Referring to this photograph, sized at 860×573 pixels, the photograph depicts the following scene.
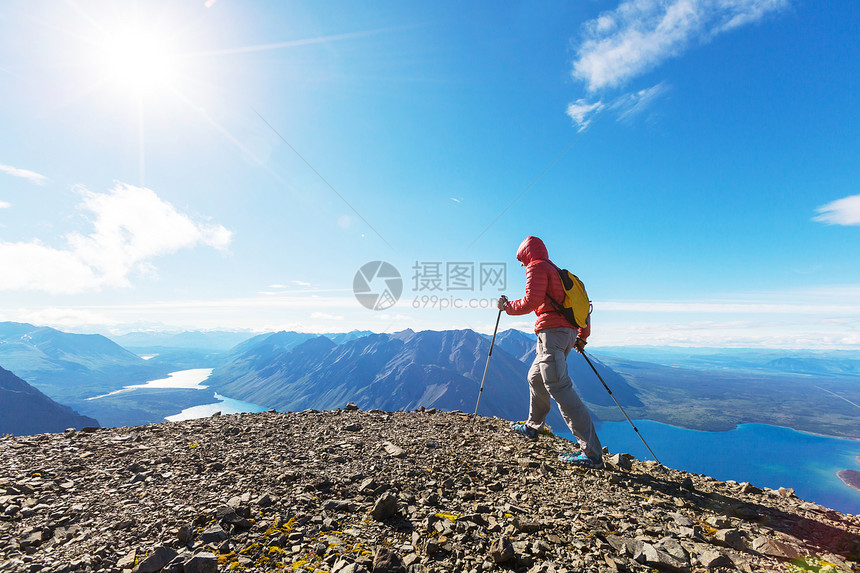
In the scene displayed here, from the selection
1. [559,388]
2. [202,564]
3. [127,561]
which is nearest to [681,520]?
[559,388]

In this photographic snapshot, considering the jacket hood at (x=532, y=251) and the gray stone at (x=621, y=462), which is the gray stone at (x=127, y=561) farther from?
the jacket hood at (x=532, y=251)

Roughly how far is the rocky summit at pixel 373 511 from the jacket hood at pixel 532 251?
422 cm

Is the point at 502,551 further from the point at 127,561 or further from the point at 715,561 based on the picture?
the point at 127,561

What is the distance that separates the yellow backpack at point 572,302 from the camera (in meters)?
7.38

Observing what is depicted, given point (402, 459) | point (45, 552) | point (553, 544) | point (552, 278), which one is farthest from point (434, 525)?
point (552, 278)

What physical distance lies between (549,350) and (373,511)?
470 centimetres

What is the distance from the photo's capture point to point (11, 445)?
626 centimetres

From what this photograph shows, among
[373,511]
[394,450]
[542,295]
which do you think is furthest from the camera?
[542,295]

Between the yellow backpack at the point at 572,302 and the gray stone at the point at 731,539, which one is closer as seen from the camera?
the gray stone at the point at 731,539

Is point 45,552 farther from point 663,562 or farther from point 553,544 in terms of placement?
point 663,562

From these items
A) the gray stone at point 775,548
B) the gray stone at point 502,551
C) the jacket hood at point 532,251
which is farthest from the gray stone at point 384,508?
the jacket hood at point 532,251

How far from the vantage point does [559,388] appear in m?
6.93

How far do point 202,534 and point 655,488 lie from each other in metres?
6.89

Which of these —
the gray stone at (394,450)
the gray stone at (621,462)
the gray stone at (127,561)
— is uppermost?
the gray stone at (127,561)
